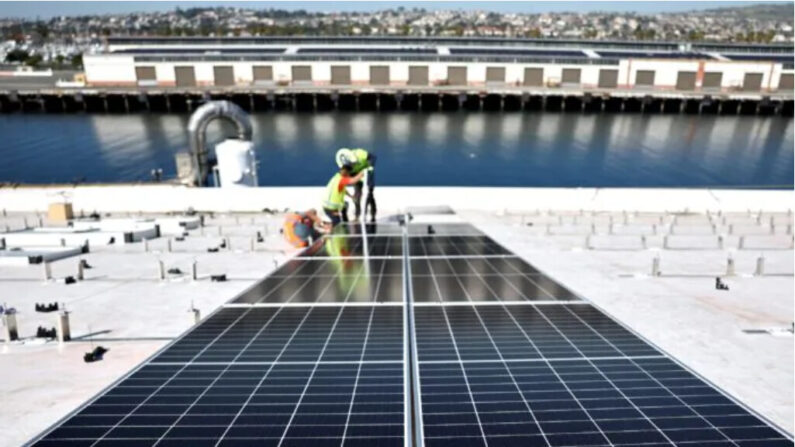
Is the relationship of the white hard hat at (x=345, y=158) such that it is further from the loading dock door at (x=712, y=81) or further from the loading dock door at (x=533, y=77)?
the loading dock door at (x=712, y=81)

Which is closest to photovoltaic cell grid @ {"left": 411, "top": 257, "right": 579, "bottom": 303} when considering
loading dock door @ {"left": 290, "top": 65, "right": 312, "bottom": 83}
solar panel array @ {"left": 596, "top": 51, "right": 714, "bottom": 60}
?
loading dock door @ {"left": 290, "top": 65, "right": 312, "bottom": 83}

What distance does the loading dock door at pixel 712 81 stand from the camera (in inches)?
4055

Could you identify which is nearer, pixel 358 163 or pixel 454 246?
pixel 454 246

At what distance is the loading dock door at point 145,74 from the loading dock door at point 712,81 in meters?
112

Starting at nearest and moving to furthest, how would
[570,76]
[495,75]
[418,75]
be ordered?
[495,75]
[418,75]
[570,76]

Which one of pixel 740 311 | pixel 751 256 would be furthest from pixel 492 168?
pixel 740 311

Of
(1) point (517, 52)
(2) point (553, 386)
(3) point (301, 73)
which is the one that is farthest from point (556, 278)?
(1) point (517, 52)

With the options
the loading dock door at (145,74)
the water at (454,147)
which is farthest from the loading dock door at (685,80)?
the loading dock door at (145,74)

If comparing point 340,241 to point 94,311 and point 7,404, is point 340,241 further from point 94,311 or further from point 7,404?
point 7,404

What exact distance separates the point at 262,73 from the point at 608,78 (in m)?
71.7

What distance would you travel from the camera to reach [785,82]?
103m

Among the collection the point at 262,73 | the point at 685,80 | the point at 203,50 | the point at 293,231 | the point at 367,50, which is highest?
the point at 203,50

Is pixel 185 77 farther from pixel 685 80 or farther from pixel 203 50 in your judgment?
pixel 685 80

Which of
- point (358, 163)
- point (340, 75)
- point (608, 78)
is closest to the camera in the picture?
point (358, 163)
